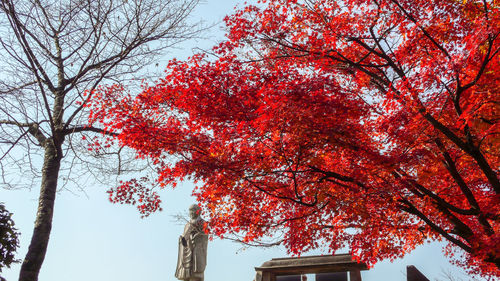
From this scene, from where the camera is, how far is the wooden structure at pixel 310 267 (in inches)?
369

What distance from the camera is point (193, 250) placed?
13922mm

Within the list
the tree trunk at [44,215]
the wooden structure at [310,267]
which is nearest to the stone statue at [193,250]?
the wooden structure at [310,267]

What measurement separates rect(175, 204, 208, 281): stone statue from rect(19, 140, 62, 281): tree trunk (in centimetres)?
550

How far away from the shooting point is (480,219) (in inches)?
321

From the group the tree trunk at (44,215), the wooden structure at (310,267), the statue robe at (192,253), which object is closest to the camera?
the tree trunk at (44,215)

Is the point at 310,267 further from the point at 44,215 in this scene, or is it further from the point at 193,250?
the point at 44,215

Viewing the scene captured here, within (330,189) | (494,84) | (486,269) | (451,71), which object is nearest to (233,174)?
(330,189)


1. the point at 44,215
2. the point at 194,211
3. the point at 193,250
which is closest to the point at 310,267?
the point at 193,250

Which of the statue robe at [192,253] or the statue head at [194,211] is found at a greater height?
the statue head at [194,211]

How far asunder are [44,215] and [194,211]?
6.42 m

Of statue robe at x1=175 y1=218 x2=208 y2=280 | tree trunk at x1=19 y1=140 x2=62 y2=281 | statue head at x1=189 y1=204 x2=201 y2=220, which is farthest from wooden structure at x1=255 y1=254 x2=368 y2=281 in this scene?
tree trunk at x1=19 y1=140 x2=62 y2=281

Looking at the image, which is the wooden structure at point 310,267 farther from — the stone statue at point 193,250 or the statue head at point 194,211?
the statue head at point 194,211

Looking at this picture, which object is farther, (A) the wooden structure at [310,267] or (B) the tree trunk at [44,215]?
(A) the wooden structure at [310,267]

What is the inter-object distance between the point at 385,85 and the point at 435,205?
3.06 m
